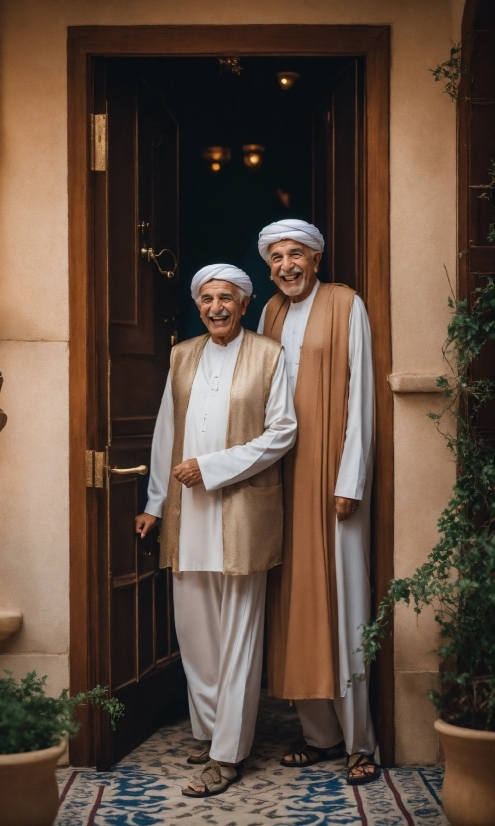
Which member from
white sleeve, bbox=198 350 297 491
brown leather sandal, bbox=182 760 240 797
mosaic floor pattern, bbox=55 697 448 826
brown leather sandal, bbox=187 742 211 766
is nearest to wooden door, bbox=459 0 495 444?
white sleeve, bbox=198 350 297 491

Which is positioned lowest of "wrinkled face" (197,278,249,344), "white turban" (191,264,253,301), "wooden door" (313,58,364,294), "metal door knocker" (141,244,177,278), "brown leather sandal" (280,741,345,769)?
"brown leather sandal" (280,741,345,769)

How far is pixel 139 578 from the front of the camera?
3906 mm

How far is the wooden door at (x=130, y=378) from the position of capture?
3660 millimetres

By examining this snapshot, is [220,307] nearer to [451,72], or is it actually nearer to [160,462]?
[160,462]

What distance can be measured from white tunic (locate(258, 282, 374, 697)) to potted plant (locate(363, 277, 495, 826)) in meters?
0.14

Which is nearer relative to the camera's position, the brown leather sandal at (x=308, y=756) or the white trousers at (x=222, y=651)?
the white trousers at (x=222, y=651)

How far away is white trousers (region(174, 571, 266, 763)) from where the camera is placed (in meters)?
3.58

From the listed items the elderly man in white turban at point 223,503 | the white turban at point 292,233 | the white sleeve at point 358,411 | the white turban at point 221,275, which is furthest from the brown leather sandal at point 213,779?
the white turban at point 292,233

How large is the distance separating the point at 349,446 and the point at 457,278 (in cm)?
72

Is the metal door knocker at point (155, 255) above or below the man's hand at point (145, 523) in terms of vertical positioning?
above

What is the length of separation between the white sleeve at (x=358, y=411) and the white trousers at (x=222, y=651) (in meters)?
0.48

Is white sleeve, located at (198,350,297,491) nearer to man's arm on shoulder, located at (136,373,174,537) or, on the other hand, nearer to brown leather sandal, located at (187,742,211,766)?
man's arm on shoulder, located at (136,373,174,537)

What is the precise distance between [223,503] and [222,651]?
54 cm

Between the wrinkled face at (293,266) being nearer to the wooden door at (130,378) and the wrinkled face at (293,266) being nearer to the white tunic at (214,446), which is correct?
the white tunic at (214,446)
